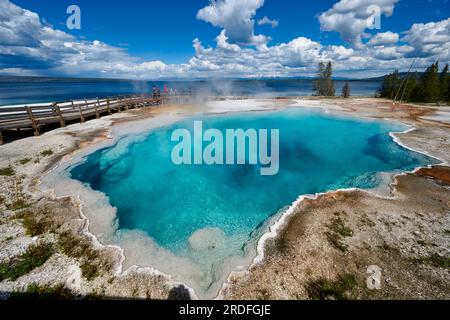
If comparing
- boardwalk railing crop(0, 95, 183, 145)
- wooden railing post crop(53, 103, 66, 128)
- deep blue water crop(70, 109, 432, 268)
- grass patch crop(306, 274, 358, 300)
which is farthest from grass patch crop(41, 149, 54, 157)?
grass patch crop(306, 274, 358, 300)

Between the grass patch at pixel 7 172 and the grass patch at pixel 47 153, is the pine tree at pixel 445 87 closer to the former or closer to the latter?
the grass patch at pixel 47 153

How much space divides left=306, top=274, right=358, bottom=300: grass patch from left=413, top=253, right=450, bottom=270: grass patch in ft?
6.95

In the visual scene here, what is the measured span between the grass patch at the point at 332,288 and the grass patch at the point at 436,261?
2118 millimetres

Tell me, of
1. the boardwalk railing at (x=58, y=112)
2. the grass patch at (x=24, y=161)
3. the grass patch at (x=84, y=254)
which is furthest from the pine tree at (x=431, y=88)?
the grass patch at (x=24, y=161)

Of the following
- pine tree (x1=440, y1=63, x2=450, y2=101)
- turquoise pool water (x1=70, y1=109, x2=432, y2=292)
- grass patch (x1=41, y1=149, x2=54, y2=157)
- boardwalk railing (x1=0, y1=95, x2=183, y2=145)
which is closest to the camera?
turquoise pool water (x1=70, y1=109, x2=432, y2=292)

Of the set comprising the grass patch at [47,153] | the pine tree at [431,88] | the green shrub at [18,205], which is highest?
the pine tree at [431,88]

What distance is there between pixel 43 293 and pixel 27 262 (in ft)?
4.79

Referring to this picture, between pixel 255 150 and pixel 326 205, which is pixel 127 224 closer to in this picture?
pixel 326 205

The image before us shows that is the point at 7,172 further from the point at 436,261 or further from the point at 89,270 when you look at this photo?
the point at 436,261

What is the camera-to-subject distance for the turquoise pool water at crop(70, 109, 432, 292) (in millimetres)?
7907

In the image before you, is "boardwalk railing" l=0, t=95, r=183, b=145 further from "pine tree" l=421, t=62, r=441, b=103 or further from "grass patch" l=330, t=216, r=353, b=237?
"pine tree" l=421, t=62, r=441, b=103

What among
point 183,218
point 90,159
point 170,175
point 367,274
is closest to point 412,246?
point 367,274

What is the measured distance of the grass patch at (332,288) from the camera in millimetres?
4969

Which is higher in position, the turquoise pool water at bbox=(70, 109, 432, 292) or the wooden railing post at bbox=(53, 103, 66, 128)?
the wooden railing post at bbox=(53, 103, 66, 128)
